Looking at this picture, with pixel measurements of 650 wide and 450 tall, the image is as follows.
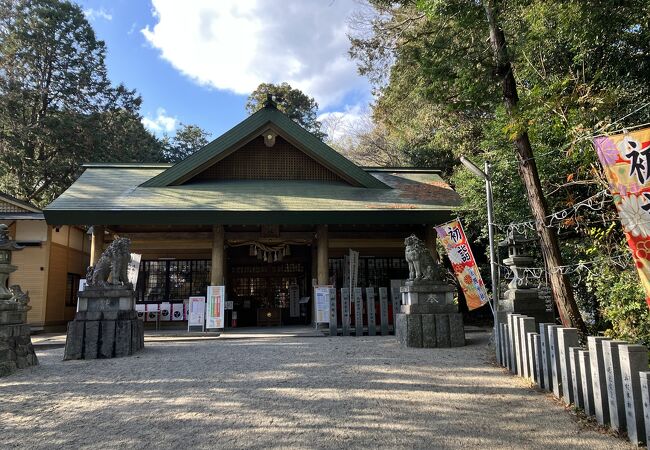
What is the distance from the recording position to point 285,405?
Answer: 4504 mm

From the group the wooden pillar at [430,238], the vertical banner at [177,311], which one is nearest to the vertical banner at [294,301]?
the vertical banner at [177,311]

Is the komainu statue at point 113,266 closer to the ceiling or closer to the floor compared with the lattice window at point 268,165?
closer to the floor

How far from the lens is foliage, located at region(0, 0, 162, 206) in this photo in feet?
71.2

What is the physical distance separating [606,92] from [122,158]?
75.4 ft

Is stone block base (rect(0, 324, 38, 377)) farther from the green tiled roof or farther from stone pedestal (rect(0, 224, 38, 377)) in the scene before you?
the green tiled roof

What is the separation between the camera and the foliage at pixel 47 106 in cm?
2169

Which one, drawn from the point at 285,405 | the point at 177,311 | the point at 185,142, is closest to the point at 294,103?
the point at 185,142

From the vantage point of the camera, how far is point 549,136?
886 centimetres

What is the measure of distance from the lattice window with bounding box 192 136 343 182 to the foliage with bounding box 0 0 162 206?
12.6 metres

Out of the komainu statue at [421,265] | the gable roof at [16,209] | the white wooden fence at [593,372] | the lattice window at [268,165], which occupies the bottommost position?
the white wooden fence at [593,372]

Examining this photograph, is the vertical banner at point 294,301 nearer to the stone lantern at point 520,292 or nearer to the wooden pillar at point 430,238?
the wooden pillar at point 430,238

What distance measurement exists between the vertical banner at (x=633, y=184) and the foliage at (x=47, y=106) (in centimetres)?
2385

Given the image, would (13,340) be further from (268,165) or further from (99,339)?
(268,165)

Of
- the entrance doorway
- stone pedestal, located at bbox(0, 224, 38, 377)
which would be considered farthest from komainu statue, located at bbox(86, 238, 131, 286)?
the entrance doorway
